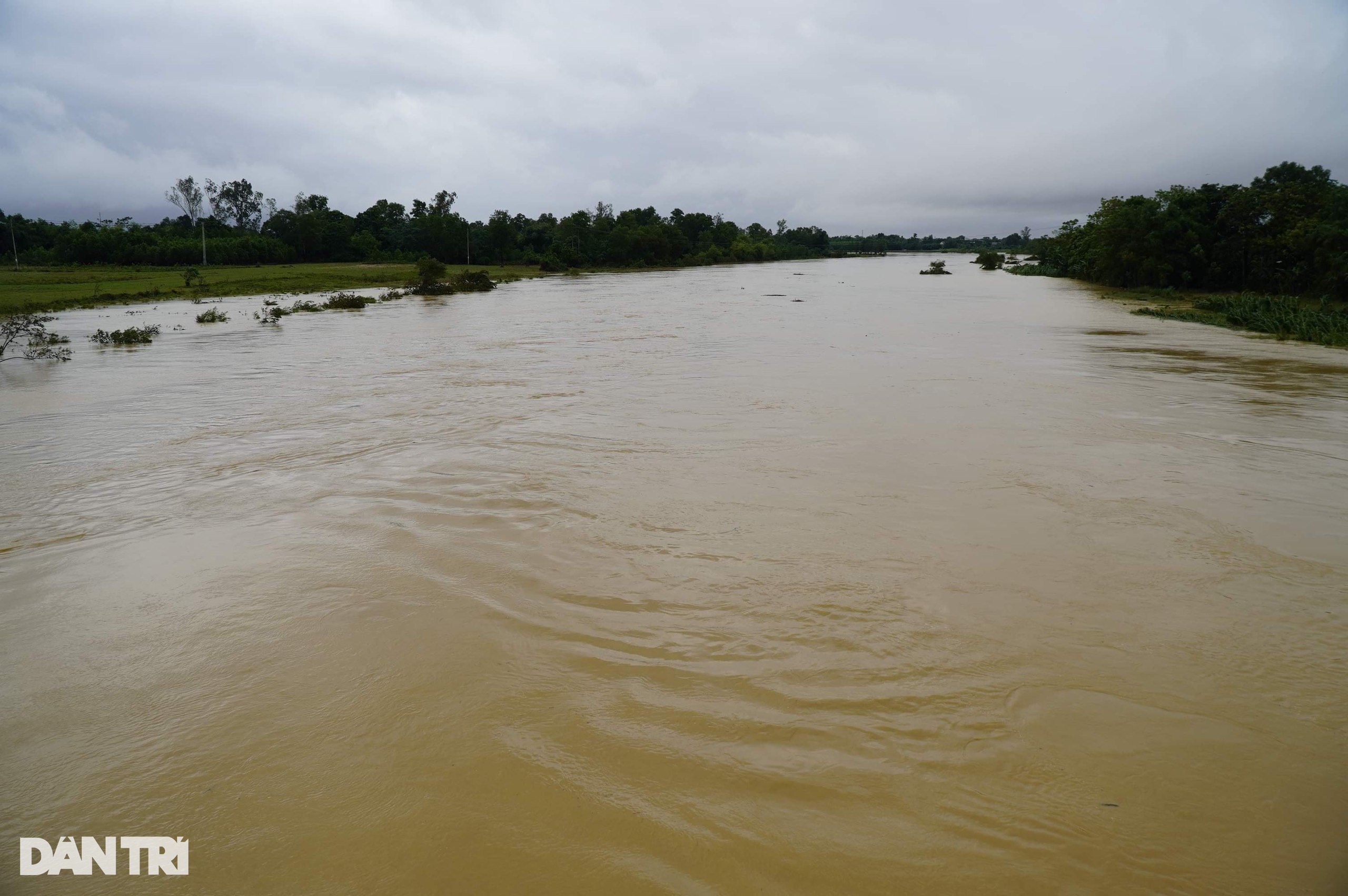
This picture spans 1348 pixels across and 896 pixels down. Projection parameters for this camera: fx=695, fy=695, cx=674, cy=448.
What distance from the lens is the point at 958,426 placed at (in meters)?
8.47

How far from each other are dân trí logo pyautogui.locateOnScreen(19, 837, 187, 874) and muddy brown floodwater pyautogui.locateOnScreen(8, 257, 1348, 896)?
0.04 m

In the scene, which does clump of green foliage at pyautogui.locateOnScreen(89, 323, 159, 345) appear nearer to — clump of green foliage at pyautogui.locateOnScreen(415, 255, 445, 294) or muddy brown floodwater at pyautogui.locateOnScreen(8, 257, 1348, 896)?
muddy brown floodwater at pyautogui.locateOnScreen(8, 257, 1348, 896)

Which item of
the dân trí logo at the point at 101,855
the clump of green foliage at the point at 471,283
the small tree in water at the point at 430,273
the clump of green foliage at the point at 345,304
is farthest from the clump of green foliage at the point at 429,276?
the dân trí logo at the point at 101,855

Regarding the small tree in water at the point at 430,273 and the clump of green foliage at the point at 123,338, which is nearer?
the clump of green foliage at the point at 123,338

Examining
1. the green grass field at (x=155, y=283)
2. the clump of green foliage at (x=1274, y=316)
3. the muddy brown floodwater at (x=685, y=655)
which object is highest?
the green grass field at (x=155, y=283)

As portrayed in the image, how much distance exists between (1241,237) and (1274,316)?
14.6 m

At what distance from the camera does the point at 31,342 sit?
51.8 ft

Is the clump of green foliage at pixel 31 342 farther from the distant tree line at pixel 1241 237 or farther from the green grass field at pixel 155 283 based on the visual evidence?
the distant tree line at pixel 1241 237

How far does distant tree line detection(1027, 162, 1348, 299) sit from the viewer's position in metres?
26.0

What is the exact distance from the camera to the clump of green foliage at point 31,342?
50.8 feet

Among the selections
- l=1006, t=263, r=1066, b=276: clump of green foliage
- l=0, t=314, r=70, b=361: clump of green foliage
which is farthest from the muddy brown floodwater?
l=1006, t=263, r=1066, b=276: clump of green foliage

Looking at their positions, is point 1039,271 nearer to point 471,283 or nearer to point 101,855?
point 471,283

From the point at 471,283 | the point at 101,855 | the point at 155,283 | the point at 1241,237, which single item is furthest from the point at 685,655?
the point at 155,283

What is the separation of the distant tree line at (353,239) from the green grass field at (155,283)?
230 inches
